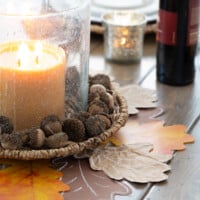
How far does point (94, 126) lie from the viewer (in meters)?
0.84

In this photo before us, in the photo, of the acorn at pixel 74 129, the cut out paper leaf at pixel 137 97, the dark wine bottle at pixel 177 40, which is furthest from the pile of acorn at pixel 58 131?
the dark wine bottle at pixel 177 40

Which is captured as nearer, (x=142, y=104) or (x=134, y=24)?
(x=142, y=104)

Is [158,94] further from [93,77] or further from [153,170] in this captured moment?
[153,170]

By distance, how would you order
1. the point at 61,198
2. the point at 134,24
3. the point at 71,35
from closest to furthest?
1. the point at 61,198
2. the point at 71,35
3. the point at 134,24

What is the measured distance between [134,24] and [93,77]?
0.69 ft

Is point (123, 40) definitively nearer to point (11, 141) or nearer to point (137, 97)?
point (137, 97)

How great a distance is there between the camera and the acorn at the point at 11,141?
2.61 ft

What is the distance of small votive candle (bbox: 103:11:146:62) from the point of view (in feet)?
3.81

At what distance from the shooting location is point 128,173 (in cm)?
81

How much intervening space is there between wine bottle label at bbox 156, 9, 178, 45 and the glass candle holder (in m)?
0.18

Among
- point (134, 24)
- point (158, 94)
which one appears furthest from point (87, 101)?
point (134, 24)

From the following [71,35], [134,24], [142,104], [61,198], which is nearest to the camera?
[61,198]

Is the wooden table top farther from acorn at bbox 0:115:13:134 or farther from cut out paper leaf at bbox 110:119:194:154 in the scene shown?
acorn at bbox 0:115:13:134

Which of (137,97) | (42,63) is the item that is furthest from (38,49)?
(137,97)
